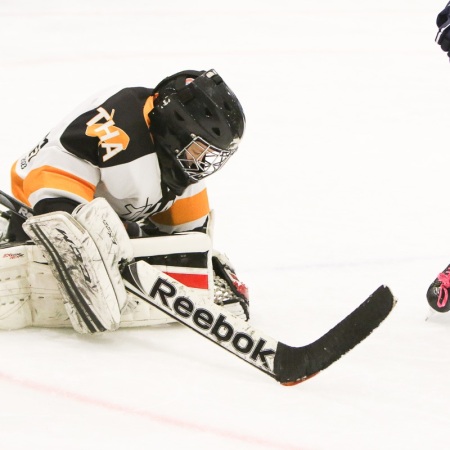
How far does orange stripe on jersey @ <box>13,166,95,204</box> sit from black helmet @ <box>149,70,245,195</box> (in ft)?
0.72

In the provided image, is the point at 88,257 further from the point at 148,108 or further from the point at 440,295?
the point at 440,295

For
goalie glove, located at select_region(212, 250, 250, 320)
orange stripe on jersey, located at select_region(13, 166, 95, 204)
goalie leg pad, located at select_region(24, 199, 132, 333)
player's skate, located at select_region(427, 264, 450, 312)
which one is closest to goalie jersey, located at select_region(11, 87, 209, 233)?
orange stripe on jersey, located at select_region(13, 166, 95, 204)

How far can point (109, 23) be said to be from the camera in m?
5.69

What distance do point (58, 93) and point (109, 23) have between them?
3.69 ft

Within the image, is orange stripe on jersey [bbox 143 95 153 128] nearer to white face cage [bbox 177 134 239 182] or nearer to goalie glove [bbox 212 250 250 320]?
white face cage [bbox 177 134 239 182]

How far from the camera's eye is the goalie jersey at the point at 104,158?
252cm

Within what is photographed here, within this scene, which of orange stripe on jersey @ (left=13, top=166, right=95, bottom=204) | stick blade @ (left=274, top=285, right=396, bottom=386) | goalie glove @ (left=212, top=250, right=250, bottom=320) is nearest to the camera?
stick blade @ (left=274, top=285, right=396, bottom=386)

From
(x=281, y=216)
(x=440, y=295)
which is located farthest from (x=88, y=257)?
(x=281, y=216)

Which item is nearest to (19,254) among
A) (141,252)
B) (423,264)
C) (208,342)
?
(141,252)

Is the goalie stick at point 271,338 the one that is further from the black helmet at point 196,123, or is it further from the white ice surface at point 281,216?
the black helmet at point 196,123

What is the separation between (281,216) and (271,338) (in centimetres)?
135

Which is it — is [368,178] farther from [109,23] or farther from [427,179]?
[109,23]

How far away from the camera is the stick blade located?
224cm

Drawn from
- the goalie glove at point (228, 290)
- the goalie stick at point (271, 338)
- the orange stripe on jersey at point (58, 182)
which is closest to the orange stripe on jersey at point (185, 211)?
the goalie glove at point (228, 290)
